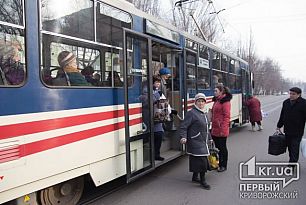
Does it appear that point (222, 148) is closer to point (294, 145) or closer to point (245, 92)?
point (294, 145)

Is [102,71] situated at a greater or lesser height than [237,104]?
greater

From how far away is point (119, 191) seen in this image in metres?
5.27

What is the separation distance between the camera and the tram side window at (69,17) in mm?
3592

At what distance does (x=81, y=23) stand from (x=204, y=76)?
17.9 feet

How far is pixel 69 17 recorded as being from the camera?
3883mm

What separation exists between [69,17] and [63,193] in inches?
87.9

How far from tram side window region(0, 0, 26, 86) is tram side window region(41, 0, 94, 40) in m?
0.33

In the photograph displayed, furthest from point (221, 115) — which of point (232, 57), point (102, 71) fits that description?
point (232, 57)

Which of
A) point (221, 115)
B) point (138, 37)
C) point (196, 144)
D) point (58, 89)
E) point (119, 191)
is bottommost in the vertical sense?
point (119, 191)

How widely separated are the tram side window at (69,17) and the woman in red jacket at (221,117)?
118 inches

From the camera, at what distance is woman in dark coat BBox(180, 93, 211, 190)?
17.5ft

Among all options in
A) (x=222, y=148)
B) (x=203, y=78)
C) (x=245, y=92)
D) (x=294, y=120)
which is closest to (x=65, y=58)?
(x=222, y=148)

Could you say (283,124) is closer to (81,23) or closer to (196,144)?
(196,144)

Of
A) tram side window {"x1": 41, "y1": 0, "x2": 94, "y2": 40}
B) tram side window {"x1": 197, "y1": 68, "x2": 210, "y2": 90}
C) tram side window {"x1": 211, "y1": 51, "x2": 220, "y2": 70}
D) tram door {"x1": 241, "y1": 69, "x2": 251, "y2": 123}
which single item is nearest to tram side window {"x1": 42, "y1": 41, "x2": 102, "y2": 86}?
tram side window {"x1": 41, "y1": 0, "x2": 94, "y2": 40}
